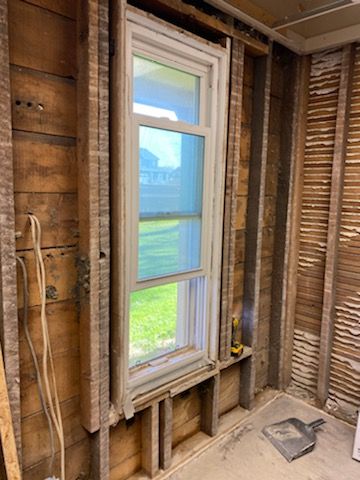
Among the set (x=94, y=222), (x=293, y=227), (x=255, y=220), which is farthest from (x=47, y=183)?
(x=293, y=227)

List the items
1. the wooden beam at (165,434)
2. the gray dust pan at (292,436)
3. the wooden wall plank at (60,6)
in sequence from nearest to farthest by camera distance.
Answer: the wooden wall plank at (60,6), the wooden beam at (165,434), the gray dust pan at (292,436)

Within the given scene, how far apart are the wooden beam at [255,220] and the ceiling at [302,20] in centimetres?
17

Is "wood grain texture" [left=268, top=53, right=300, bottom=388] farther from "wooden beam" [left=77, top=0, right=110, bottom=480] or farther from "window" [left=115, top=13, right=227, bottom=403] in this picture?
"wooden beam" [left=77, top=0, right=110, bottom=480]

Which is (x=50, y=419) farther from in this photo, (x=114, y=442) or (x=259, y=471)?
(x=259, y=471)

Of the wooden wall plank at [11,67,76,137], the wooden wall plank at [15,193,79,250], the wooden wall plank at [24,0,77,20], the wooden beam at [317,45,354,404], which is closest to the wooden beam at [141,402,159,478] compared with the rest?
the wooden wall plank at [15,193,79,250]

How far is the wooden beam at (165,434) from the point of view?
163cm

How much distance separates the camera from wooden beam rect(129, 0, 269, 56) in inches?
53.4

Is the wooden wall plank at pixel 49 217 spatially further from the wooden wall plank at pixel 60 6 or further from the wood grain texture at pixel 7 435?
the wooden wall plank at pixel 60 6

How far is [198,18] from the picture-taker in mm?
1474

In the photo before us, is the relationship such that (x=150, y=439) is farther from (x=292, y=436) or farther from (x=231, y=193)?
(x=231, y=193)

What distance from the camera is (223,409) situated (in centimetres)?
206

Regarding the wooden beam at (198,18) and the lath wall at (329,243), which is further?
the lath wall at (329,243)

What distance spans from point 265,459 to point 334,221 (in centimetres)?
129

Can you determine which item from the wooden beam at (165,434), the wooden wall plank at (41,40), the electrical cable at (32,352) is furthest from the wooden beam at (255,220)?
the electrical cable at (32,352)
